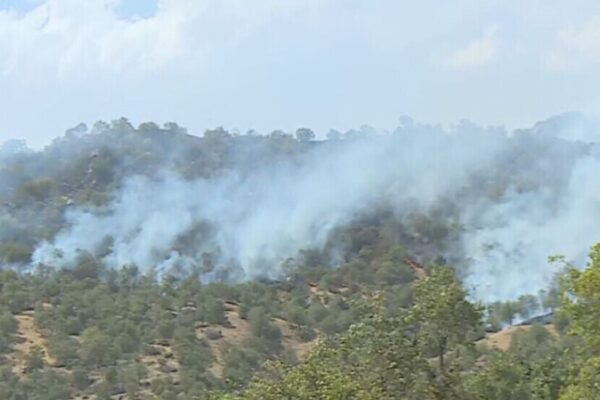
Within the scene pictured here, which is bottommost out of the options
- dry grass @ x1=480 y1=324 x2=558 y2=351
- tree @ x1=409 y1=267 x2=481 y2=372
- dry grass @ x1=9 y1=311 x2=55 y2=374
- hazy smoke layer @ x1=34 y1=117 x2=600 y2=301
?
tree @ x1=409 y1=267 x2=481 y2=372

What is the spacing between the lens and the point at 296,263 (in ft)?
229

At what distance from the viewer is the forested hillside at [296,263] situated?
56.9 feet

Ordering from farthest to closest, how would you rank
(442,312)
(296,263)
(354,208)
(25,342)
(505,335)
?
(354,208)
(296,263)
(505,335)
(25,342)
(442,312)

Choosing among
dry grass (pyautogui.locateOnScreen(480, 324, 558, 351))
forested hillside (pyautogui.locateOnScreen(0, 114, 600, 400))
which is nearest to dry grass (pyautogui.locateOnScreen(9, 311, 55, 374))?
Result: forested hillside (pyautogui.locateOnScreen(0, 114, 600, 400))

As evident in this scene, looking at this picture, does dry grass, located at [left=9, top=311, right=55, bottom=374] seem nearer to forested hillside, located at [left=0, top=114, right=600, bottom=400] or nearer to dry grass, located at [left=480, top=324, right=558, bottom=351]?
forested hillside, located at [left=0, top=114, right=600, bottom=400]

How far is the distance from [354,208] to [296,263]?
1136 cm

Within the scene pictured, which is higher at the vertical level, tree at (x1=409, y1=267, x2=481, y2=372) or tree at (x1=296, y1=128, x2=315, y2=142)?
tree at (x1=296, y1=128, x2=315, y2=142)

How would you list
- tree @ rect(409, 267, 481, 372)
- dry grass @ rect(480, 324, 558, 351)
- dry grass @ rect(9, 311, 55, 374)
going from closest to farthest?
1. tree @ rect(409, 267, 481, 372)
2. dry grass @ rect(9, 311, 55, 374)
3. dry grass @ rect(480, 324, 558, 351)

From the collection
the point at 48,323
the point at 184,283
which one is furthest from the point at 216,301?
the point at 48,323

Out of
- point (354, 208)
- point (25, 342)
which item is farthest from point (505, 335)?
point (354, 208)

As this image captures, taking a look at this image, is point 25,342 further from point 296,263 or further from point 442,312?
point 442,312

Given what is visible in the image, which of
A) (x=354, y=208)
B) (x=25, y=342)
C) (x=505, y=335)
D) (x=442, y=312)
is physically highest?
(x=354, y=208)

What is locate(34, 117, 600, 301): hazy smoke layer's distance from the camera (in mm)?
67688

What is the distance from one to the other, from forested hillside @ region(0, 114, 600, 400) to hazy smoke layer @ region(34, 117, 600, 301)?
0.72 ft
